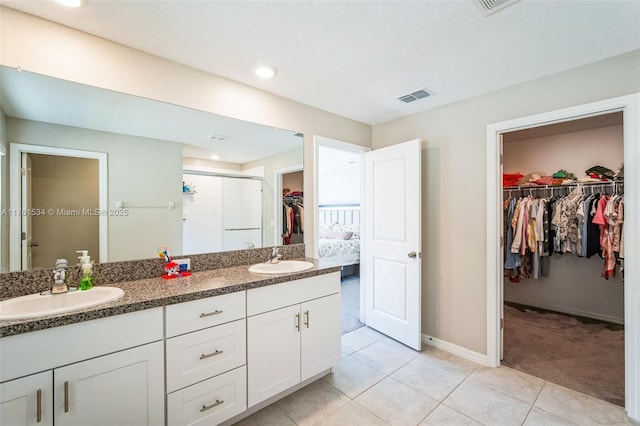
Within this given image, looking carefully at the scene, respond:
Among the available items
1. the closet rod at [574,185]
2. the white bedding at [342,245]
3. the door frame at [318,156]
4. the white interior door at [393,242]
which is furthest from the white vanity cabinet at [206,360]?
the closet rod at [574,185]

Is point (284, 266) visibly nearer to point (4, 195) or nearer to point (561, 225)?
point (4, 195)

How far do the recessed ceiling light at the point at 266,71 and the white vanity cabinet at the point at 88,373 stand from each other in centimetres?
170

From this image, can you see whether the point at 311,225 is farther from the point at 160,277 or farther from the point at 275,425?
the point at 275,425

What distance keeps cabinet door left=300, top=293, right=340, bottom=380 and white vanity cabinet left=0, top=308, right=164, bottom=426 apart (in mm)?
929

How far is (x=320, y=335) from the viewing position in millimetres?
2123

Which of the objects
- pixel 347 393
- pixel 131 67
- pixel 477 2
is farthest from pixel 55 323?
pixel 477 2

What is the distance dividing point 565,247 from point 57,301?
4529 millimetres

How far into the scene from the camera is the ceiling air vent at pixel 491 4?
1.39m

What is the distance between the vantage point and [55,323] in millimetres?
1152

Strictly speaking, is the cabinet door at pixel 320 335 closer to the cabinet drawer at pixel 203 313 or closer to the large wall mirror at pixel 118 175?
the cabinet drawer at pixel 203 313

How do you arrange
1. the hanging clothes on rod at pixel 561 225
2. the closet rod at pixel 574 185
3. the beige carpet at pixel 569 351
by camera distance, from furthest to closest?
the closet rod at pixel 574 185, the hanging clothes on rod at pixel 561 225, the beige carpet at pixel 569 351

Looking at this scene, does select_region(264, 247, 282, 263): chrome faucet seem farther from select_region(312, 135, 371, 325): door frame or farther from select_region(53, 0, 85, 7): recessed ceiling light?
select_region(53, 0, 85, 7): recessed ceiling light

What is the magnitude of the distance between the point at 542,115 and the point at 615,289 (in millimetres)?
2661

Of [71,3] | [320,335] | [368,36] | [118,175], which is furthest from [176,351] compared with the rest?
[368,36]
